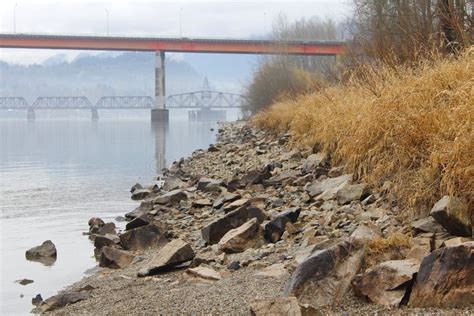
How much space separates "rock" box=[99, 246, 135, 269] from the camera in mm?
9664

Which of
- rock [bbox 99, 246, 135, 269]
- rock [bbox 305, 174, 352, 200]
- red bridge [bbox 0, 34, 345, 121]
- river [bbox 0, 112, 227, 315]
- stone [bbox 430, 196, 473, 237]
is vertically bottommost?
river [bbox 0, 112, 227, 315]

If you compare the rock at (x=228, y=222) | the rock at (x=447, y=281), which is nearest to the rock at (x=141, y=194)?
the rock at (x=228, y=222)

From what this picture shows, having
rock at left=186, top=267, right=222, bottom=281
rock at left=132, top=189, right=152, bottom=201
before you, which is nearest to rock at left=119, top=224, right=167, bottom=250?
rock at left=186, top=267, right=222, bottom=281

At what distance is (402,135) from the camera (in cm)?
859

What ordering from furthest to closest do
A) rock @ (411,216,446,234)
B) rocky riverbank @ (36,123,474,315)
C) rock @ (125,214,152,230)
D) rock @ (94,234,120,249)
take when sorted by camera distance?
rock @ (125,214,152,230) < rock @ (94,234,120,249) < rock @ (411,216,446,234) < rocky riverbank @ (36,123,474,315)

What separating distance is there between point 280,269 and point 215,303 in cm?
101

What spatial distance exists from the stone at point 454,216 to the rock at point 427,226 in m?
0.20

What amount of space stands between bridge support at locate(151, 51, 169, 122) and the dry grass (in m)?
88.5

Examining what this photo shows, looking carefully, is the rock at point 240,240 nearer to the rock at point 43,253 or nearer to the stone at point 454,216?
the stone at point 454,216

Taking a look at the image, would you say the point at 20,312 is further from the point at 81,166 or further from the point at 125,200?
the point at 81,166

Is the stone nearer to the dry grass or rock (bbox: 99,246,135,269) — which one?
the dry grass

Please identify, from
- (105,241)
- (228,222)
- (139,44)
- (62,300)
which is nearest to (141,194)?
(105,241)

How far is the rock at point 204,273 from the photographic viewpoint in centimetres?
707

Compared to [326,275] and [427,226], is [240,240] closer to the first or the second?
[427,226]
